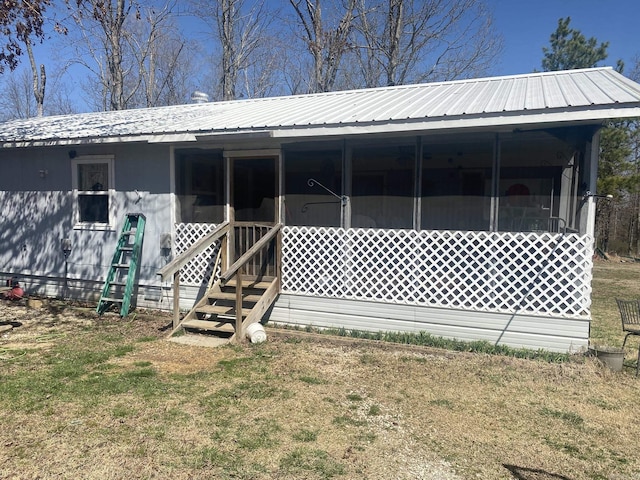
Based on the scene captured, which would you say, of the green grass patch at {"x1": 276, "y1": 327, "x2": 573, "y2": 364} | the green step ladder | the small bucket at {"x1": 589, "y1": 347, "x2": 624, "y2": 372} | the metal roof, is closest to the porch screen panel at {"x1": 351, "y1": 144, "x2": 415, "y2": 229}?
the metal roof

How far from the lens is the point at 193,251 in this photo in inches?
260

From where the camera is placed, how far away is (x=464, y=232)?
597 centimetres

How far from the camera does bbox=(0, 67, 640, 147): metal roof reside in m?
5.22

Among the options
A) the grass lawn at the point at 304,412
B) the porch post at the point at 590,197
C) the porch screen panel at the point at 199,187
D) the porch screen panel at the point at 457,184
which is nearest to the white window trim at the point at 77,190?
the porch screen panel at the point at 199,187

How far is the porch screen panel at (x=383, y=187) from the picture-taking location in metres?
6.32

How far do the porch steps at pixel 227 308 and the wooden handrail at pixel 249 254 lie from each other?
50 centimetres

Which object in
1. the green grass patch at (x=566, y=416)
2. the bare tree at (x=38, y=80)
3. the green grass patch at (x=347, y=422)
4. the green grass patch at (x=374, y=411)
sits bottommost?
the green grass patch at (x=347, y=422)

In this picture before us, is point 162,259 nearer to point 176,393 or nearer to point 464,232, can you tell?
point 176,393

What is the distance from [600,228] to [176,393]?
21.1 m

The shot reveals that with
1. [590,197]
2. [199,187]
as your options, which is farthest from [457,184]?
[199,187]

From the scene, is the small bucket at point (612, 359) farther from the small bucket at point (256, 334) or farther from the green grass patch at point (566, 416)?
the small bucket at point (256, 334)

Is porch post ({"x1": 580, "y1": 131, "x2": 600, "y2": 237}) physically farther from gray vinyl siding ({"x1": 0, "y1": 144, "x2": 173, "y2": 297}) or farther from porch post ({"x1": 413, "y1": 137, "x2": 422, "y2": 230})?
gray vinyl siding ({"x1": 0, "y1": 144, "x2": 173, "y2": 297})

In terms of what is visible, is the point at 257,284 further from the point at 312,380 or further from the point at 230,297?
the point at 312,380

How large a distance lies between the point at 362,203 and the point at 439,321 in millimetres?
1905
